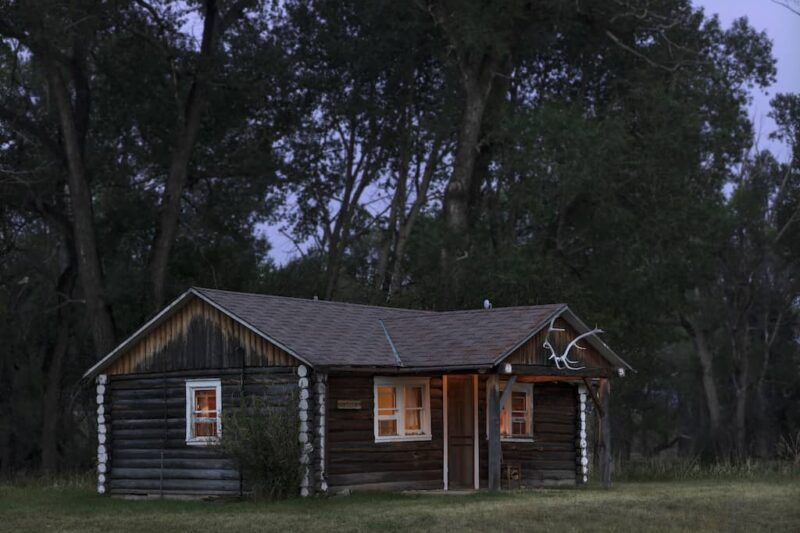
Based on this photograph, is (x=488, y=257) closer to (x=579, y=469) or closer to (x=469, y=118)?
(x=469, y=118)

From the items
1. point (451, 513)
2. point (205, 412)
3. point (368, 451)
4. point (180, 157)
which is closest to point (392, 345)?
point (368, 451)

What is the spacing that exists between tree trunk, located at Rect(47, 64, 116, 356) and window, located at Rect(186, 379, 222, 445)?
49.8 ft

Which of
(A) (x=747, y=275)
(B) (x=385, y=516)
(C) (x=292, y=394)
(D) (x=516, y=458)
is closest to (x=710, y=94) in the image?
(A) (x=747, y=275)

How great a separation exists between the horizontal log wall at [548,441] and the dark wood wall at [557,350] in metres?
1.30

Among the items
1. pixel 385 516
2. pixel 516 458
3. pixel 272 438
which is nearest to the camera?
pixel 385 516

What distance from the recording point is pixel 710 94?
153 ft

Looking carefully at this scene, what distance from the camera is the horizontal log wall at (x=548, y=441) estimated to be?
30.5 meters

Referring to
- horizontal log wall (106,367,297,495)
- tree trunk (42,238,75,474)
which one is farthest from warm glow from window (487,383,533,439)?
tree trunk (42,238,75,474)

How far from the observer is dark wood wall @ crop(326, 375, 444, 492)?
1065 inches

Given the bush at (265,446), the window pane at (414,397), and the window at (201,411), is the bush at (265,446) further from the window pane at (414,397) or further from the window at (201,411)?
the window pane at (414,397)

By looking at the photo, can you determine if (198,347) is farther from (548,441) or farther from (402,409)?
(548,441)

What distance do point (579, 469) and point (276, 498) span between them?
899 centimetres

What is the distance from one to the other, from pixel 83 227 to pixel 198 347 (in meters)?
16.4

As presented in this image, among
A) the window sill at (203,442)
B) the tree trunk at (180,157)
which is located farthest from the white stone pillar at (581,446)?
the tree trunk at (180,157)
